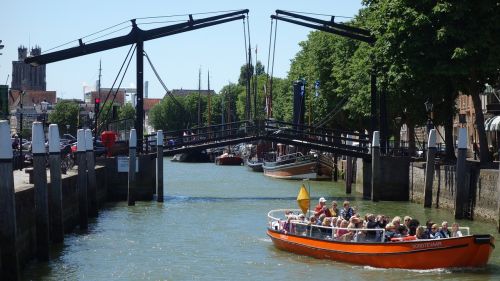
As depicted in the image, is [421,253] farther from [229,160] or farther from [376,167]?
[229,160]

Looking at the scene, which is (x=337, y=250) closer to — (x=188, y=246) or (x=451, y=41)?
(x=188, y=246)

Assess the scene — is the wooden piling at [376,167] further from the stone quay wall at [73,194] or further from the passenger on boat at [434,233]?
the passenger on boat at [434,233]

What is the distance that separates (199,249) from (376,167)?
773 inches

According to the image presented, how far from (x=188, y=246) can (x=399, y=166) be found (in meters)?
20.6

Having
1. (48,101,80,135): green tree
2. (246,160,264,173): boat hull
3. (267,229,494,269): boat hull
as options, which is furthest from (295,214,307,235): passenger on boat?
(48,101,80,135): green tree

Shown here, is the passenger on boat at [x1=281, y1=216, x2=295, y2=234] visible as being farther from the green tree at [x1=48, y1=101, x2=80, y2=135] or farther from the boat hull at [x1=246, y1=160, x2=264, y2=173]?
the green tree at [x1=48, y1=101, x2=80, y2=135]

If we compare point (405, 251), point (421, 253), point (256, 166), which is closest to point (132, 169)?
point (405, 251)

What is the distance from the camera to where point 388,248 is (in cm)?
2880

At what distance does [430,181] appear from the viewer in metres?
45.4

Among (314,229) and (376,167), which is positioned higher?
(376,167)

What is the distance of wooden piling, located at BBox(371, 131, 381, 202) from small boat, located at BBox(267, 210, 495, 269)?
19.3m

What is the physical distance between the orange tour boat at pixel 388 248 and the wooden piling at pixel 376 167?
18341 millimetres

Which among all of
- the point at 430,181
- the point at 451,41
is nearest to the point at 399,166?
the point at 430,181

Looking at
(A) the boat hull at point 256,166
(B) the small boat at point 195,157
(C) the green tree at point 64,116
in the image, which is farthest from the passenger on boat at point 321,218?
(C) the green tree at point 64,116
